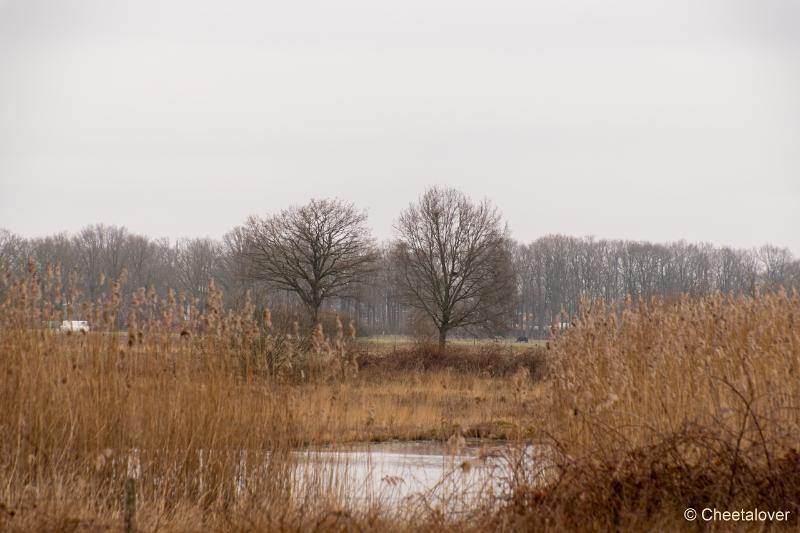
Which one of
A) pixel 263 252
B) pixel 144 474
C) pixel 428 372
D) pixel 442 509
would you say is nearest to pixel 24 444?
pixel 144 474

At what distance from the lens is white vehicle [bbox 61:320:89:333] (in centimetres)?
711

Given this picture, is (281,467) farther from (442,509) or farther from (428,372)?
(428,372)

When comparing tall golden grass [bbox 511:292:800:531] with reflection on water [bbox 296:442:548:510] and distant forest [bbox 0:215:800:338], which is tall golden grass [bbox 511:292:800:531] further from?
distant forest [bbox 0:215:800:338]

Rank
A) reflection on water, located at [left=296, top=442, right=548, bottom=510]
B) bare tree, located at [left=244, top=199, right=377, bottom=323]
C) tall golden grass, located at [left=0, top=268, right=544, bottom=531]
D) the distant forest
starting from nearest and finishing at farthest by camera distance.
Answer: reflection on water, located at [left=296, top=442, right=548, bottom=510] → tall golden grass, located at [left=0, top=268, right=544, bottom=531] → bare tree, located at [left=244, top=199, right=377, bottom=323] → the distant forest

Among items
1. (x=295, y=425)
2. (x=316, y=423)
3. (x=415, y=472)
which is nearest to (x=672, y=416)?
Answer: (x=316, y=423)

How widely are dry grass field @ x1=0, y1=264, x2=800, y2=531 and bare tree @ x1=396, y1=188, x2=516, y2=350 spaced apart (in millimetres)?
26758

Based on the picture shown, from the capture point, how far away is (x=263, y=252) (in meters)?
36.3

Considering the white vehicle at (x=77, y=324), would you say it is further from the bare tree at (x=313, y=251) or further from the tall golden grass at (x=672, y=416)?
the bare tree at (x=313, y=251)

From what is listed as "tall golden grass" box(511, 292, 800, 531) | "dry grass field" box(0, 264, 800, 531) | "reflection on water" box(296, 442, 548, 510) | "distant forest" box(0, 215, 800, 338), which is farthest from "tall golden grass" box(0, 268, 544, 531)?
"distant forest" box(0, 215, 800, 338)

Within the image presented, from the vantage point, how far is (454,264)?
37562 mm

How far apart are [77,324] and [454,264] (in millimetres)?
30366

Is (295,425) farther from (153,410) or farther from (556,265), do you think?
(556,265)

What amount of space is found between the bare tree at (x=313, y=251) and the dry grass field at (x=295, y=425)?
91.2 ft

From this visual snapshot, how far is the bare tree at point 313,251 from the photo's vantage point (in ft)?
117
